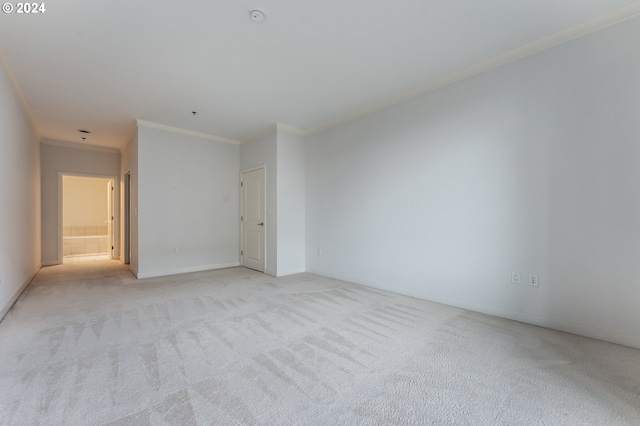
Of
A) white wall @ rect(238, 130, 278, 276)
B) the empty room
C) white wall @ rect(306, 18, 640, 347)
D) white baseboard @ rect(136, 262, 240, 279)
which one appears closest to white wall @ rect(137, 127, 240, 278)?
white baseboard @ rect(136, 262, 240, 279)

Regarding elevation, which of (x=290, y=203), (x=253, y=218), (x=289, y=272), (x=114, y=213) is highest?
(x=290, y=203)

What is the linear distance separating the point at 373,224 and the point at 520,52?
100.0 inches

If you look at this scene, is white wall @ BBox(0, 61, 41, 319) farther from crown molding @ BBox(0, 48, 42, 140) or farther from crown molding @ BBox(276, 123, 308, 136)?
crown molding @ BBox(276, 123, 308, 136)

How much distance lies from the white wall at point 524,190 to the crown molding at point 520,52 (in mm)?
60

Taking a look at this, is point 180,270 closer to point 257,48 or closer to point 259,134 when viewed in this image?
point 259,134

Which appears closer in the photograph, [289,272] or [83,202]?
[289,272]

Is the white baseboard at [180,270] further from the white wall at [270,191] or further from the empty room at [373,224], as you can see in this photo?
the white wall at [270,191]

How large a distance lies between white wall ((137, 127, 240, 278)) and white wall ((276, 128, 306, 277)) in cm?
147

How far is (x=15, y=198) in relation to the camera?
3.49 m

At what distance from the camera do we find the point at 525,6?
85.1 inches

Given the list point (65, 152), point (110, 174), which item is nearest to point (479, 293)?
point (110, 174)

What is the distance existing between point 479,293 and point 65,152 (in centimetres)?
831

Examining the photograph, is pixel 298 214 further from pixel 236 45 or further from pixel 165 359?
pixel 165 359

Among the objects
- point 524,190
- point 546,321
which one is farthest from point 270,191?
point 546,321
